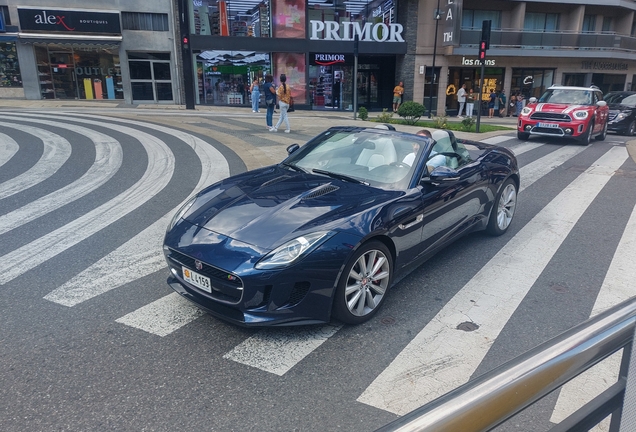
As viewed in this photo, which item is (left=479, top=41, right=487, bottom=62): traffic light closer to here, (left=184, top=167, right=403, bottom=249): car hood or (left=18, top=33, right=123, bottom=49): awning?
(left=184, top=167, right=403, bottom=249): car hood

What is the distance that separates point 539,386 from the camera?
4.05 ft

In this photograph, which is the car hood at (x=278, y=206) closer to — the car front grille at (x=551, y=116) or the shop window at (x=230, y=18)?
the car front grille at (x=551, y=116)

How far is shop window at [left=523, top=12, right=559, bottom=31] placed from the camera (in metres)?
33.7

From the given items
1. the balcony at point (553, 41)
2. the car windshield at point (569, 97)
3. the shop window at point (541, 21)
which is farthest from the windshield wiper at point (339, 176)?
the shop window at point (541, 21)

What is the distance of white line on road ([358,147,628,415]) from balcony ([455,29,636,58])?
26.9 meters

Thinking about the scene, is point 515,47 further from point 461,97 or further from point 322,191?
point 322,191

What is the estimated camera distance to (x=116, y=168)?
32.8 feet

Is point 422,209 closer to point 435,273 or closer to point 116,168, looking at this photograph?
point 435,273

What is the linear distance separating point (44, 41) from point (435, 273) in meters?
28.2

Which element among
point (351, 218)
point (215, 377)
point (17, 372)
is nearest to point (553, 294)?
point (351, 218)

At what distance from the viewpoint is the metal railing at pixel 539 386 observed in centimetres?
106

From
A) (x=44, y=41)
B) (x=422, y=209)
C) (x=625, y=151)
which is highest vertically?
(x=44, y=41)

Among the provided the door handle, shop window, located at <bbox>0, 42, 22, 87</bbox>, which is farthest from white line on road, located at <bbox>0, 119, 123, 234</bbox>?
shop window, located at <bbox>0, 42, 22, 87</bbox>

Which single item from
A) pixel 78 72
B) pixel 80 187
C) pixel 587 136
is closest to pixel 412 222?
pixel 80 187
